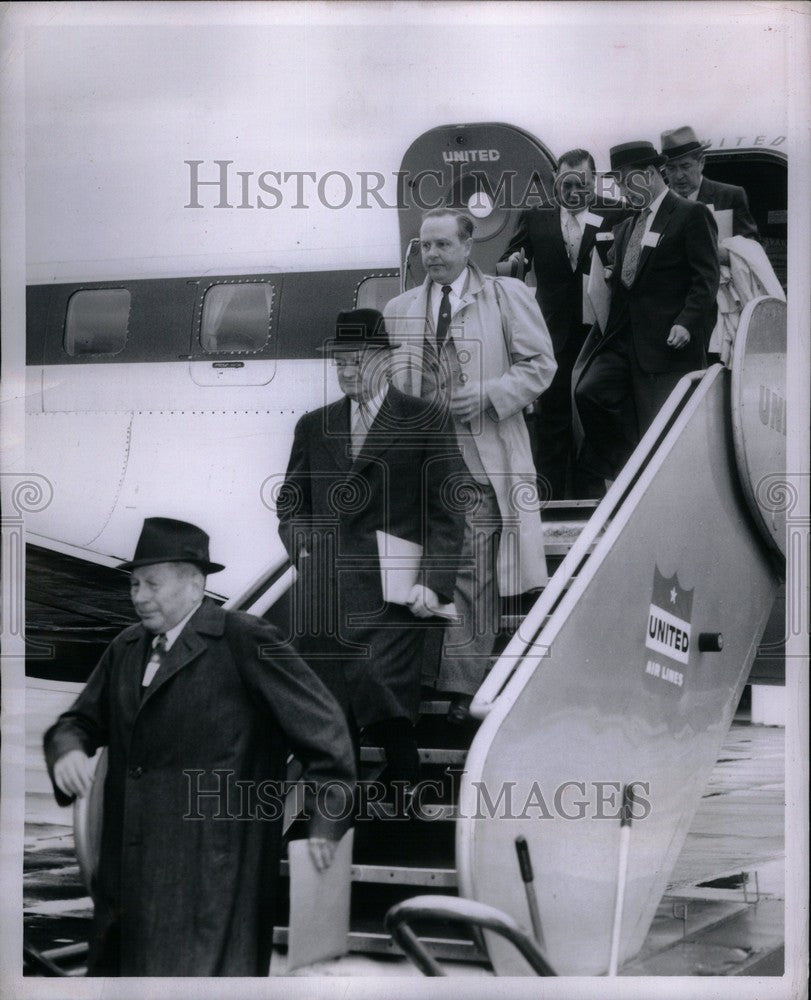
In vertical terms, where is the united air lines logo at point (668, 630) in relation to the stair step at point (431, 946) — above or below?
above

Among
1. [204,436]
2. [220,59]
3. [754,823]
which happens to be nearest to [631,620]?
[754,823]

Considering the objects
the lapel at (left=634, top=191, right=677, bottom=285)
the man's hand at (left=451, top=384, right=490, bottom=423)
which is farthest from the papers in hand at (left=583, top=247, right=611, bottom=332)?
the man's hand at (left=451, top=384, right=490, bottom=423)

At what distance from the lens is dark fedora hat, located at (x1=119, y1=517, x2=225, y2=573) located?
3.64 m

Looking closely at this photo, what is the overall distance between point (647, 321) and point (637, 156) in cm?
44

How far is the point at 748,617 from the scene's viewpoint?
154 inches

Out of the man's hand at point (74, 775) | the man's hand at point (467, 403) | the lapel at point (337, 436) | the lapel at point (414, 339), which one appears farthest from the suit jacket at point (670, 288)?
the man's hand at point (74, 775)

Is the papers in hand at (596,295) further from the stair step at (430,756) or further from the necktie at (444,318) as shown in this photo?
the stair step at (430,756)

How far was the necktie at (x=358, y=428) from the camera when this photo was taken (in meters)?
3.69

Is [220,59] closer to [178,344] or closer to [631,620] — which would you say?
[178,344]

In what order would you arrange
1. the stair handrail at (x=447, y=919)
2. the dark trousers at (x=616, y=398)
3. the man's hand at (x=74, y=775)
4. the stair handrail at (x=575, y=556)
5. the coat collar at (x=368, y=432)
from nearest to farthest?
the stair handrail at (x=447, y=919) < the stair handrail at (x=575, y=556) < the man's hand at (x=74, y=775) < the coat collar at (x=368, y=432) < the dark trousers at (x=616, y=398)

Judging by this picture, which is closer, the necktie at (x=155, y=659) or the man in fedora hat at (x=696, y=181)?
the necktie at (x=155, y=659)

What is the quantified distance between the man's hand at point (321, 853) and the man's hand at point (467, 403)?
115cm

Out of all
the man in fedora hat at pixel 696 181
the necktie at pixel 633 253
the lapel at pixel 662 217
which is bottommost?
the necktie at pixel 633 253

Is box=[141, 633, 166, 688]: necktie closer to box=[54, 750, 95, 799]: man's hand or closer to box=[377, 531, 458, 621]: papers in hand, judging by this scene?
box=[54, 750, 95, 799]: man's hand
